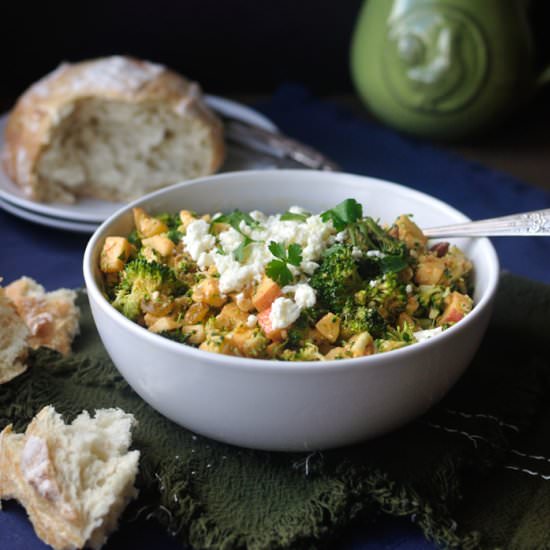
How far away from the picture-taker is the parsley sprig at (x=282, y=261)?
214cm

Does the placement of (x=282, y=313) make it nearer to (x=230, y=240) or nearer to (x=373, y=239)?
(x=230, y=240)

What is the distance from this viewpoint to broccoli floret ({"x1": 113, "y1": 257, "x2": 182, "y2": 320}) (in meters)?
2.15

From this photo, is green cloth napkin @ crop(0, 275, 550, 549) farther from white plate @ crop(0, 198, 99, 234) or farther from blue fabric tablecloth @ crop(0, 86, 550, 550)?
white plate @ crop(0, 198, 99, 234)

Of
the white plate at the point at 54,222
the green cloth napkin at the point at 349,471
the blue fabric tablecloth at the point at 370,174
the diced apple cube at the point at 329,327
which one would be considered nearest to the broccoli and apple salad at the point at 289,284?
the diced apple cube at the point at 329,327

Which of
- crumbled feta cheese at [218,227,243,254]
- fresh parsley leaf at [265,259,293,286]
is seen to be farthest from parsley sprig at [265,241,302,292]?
crumbled feta cheese at [218,227,243,254]

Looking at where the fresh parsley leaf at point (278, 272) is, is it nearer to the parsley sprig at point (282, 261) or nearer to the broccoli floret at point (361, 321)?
the parsley sprig at point (282, 261)

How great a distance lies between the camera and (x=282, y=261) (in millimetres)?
2176

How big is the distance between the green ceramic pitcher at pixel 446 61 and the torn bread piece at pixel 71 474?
2654 millimetres

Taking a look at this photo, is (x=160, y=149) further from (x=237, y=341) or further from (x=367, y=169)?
(x=237, y=341)

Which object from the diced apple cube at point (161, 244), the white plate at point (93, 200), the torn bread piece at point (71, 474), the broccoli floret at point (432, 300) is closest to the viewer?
the torn bread piece at point (71, 474)

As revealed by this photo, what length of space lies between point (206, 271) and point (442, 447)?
80 centimetres

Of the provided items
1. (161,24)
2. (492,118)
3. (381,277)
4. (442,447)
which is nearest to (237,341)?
(381,277)

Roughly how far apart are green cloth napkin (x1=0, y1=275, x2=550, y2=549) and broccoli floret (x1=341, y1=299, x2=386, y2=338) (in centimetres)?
30

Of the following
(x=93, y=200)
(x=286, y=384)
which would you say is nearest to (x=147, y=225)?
(x=286, y=384)
